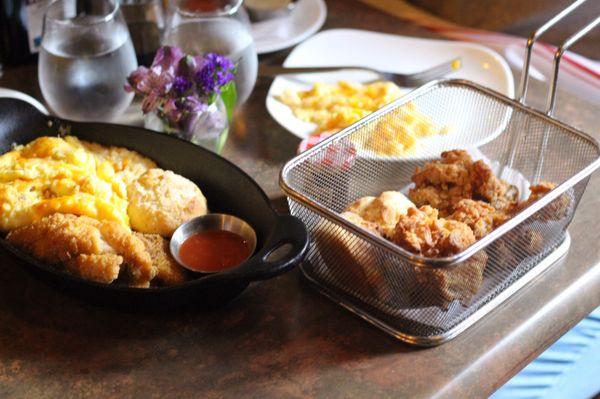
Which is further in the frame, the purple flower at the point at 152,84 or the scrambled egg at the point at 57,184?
the purple flower at the point at 152,84

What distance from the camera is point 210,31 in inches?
58.1

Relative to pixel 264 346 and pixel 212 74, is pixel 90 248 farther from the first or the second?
pixel 212 74

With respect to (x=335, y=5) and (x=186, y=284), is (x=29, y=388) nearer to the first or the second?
(x=186, y=284)

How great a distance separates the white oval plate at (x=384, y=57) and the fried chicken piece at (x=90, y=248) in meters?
0.59

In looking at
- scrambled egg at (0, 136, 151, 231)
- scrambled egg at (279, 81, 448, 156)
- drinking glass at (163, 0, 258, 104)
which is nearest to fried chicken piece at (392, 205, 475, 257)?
scrambled egg at (279, 81, 448, 156)

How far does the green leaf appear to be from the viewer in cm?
142

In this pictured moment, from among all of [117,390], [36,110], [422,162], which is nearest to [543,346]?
[422,162]

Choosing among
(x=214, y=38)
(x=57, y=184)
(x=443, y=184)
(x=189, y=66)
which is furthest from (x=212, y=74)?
(x=443, y=184)

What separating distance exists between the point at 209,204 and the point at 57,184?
223 mm

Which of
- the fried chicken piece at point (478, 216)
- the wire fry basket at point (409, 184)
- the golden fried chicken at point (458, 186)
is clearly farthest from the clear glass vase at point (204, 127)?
the fried chicken piece at point (478, 216)

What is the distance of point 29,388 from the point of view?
39.4 inches

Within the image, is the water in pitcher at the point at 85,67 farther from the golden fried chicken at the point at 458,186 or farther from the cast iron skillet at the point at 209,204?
the golden fried chicken at the point at 458,186

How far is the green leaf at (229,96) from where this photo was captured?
142cm

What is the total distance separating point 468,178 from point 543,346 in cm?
28
